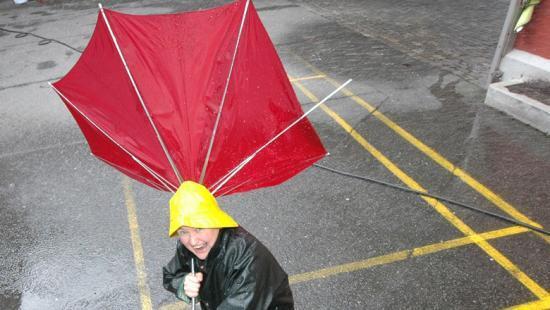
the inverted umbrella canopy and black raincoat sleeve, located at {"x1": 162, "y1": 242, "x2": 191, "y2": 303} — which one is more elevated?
the inverted umbrella canopy

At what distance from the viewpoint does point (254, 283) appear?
204 centimetres

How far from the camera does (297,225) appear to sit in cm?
474

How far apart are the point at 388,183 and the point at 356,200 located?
0.54m

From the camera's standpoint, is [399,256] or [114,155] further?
[399,256]

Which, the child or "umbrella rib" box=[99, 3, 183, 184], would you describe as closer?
the child

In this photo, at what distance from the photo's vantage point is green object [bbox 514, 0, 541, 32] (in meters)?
6.64

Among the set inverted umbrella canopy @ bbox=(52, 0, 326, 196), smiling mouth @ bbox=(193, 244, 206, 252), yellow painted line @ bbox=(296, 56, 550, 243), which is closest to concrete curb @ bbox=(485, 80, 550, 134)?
yellow painted line @ bbox=(296, 56, 550, 243)

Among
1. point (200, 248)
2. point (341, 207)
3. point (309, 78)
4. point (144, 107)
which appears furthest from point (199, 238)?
point (309, 78)

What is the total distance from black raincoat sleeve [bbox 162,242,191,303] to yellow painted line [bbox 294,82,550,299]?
3222 mm

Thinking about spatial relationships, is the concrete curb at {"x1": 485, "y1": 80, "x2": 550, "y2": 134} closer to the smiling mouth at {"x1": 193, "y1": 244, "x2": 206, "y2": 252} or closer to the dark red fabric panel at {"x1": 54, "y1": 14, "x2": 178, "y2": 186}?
the smiling mouth at {"x1": 193, "y1": 244, "x2": 206, "y2": 252}

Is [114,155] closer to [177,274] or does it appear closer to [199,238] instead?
[199,238]

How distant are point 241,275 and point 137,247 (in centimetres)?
285

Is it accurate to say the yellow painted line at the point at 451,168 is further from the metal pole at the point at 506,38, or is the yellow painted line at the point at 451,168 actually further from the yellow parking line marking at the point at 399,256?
the metal pole at the point at 506,38

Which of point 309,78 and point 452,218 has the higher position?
point 309,78
